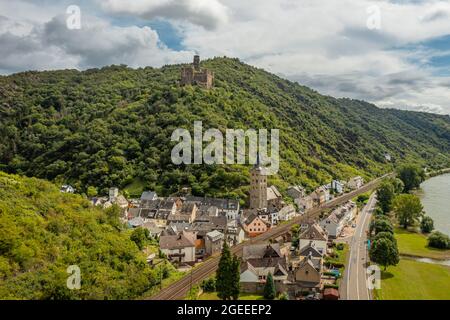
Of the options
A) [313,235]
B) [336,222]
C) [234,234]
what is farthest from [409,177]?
[234,234]

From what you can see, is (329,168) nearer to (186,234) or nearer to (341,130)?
(341,130)

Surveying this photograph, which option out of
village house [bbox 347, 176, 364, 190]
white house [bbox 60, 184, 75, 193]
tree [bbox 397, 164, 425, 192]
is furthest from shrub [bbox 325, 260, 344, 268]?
tree [bbox 397, 164, 425, 192]

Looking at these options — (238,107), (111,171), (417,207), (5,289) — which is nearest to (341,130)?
(238,107)

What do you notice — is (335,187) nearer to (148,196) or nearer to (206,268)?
(148,196)

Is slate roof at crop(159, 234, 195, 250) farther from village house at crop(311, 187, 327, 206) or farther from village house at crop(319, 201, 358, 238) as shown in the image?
village house at crop(311, 187, 327, 206)

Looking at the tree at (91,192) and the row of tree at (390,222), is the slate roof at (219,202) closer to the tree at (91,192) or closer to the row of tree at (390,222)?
the tree at (91,192)

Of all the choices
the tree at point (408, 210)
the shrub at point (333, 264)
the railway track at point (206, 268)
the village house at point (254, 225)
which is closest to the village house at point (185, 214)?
the village house at point (254, 225)
